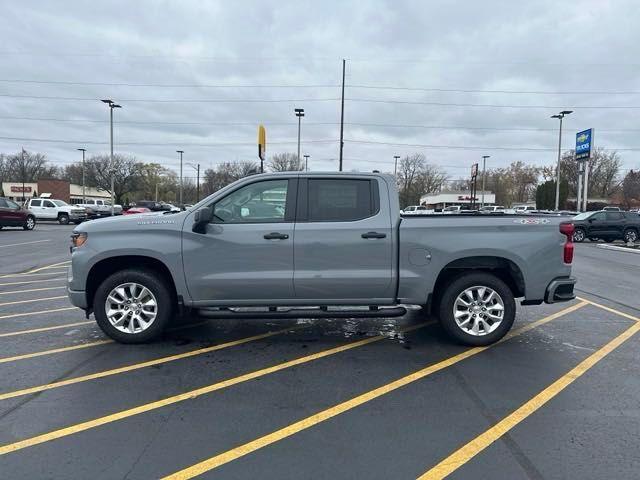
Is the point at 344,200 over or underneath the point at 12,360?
over

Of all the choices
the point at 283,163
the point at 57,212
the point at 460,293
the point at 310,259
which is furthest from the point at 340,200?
the point at 283,163

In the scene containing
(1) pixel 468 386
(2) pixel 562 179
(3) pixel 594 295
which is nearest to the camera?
(1) pixel 468 386

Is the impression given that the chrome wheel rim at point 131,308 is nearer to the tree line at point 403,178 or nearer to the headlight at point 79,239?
the headlight at point 79,239

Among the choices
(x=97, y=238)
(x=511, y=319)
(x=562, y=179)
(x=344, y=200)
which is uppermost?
(x=562, y=179)

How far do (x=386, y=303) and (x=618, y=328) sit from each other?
340 cm

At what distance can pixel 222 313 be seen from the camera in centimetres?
529

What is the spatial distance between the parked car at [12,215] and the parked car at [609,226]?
1115 inches

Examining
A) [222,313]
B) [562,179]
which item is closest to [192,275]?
[222,313]

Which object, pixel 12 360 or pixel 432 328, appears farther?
pixel 432 328

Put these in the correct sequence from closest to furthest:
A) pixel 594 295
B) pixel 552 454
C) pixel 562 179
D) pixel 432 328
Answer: pixel 552 454 < pixel 432 328 < pixel 594 295 < pixel 562 179

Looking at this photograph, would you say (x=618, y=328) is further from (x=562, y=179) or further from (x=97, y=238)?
(x=562, y=179)

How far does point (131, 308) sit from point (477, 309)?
391 cm

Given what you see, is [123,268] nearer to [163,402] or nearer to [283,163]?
[163,402]

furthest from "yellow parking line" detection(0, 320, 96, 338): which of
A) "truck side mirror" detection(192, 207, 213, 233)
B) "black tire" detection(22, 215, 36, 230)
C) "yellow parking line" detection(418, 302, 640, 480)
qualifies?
"black tire" detection(22, 215, 36, 230)
